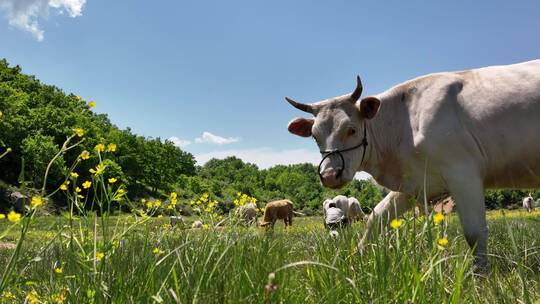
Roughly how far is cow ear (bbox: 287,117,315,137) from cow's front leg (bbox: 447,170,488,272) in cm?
203

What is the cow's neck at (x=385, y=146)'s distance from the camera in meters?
5.19

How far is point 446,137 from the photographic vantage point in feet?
14.8

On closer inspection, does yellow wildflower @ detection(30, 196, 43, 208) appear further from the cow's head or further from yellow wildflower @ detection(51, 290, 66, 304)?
the cow's head

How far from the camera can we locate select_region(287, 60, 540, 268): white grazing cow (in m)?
4.43

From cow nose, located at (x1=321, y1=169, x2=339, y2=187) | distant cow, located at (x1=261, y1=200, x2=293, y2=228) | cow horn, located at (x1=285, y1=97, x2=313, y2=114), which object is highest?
cow horn, located at (x1=285, y1=97, x2=313, y2=114)

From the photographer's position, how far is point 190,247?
9.35 feet

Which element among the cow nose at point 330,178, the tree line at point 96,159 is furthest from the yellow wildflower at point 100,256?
the tree line at point 96,159

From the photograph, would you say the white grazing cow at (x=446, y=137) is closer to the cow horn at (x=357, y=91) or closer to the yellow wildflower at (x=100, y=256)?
the cow horn at (x=357, y=91)

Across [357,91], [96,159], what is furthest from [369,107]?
Result: [96,159]

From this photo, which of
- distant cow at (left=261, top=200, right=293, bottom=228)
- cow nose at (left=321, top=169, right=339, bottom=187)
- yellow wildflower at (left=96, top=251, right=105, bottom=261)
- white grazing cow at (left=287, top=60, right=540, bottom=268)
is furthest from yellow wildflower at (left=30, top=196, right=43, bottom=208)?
distant cow at (left=261, top=200, right=293, bottom=228)

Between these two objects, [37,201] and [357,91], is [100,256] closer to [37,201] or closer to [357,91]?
[37,201]

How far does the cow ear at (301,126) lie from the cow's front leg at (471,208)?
203 cm

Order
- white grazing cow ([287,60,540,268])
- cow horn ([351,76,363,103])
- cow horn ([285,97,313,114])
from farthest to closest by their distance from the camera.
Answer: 1. cow horn ([285,97,313,114])
2. cow horn ([351,76,363,103])
3. white grazing cow ([287,60,540,268])

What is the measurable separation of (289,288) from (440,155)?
273cm
